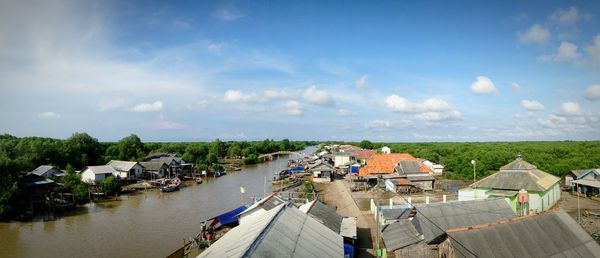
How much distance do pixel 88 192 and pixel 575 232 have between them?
4107cm

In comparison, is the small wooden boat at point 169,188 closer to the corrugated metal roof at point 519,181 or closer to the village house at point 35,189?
the village house at point 35,189

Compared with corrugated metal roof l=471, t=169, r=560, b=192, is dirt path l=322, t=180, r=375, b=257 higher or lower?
lower

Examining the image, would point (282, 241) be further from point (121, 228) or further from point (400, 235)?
point (121, 228)

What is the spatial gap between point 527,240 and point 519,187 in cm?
1692

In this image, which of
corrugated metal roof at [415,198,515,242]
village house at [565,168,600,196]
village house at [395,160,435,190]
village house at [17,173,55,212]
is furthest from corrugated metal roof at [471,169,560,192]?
village house at [17,173,55,212]

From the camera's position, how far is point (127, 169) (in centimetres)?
4900

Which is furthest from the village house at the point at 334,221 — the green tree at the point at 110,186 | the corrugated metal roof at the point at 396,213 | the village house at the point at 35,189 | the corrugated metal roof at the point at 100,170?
the corrugated metal roof at the point at 100,170

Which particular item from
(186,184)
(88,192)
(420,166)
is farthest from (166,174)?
(420,166)

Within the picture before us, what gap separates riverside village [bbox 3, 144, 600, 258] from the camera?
456 inches

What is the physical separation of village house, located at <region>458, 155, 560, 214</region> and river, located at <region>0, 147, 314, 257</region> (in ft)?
71.8

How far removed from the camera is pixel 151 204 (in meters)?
35.7

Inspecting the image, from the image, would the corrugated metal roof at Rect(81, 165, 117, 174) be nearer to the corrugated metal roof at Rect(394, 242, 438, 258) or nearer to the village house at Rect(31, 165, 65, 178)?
the village house at Rect(31, 165, 65, 178)

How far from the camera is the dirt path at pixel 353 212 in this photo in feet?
62.0

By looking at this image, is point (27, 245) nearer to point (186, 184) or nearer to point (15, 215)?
point (15, 215)
